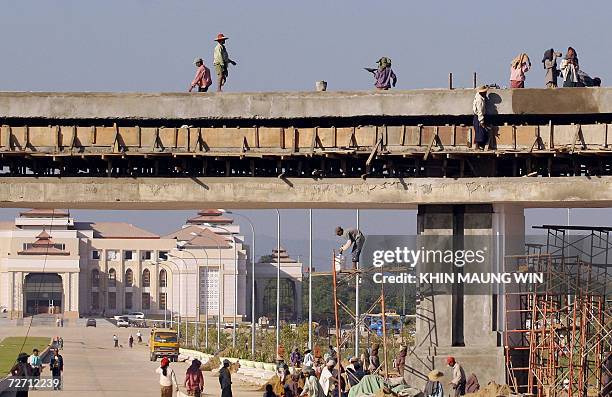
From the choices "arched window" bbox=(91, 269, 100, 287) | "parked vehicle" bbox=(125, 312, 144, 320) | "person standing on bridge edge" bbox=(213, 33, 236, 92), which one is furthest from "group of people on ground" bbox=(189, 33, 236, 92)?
"arched window" bbox=(91, 269, 100, 287)

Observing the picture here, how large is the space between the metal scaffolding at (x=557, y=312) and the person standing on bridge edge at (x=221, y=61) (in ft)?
23.6

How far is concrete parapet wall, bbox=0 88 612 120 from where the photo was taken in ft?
111

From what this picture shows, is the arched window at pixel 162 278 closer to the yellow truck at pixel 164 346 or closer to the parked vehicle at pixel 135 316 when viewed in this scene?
the parked vehicle at pixel 135 316

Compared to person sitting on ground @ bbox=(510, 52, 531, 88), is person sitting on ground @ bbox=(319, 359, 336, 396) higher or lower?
lower

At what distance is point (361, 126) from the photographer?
1361 inches

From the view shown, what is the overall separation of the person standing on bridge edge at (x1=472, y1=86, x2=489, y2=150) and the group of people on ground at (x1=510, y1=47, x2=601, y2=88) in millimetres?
1208

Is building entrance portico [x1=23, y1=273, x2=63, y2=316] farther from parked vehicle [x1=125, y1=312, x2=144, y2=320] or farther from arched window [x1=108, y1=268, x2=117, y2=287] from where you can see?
arched window [x1=108, y1=268, x2=117, y2=287]

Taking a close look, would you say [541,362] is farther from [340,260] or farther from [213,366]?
[213,366]

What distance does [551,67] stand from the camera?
114 feet

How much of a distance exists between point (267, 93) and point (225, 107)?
3.12 ft

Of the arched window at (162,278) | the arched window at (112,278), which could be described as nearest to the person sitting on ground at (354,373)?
the arched window at (162,278)

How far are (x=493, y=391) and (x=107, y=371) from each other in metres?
34.5

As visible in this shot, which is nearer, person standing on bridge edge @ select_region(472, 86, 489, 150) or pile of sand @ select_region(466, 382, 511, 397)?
pile of sand @ select_region(466, 382, 511, 397)

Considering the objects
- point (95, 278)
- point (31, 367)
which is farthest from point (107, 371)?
point (95, 278)
